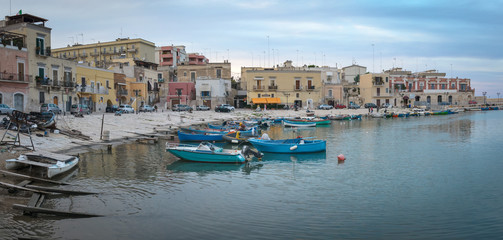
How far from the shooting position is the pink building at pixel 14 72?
37.2 m

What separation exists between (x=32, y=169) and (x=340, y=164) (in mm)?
15433

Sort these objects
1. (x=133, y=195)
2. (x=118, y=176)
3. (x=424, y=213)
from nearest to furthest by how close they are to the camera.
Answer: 1. (x=424, y=213)
2. (x=133, y=195)
3. (x=118, y=176)

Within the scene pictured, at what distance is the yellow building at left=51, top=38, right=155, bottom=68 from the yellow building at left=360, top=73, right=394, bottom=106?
48.8 meters

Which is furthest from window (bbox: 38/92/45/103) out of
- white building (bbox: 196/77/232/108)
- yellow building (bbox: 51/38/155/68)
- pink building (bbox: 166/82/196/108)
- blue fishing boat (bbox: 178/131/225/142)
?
yellow building (bbox: 51/38/155/68)

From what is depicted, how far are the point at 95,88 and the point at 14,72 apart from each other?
45.4 feet

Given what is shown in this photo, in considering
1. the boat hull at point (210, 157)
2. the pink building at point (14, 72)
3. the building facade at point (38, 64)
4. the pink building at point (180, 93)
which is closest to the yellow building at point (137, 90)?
the pink building at point (180, 93)

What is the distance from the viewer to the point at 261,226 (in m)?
11.2

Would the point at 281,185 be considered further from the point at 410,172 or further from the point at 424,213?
the point at 410,172

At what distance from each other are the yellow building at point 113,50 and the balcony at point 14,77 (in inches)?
1632

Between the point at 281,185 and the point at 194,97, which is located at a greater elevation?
the point at 194,97

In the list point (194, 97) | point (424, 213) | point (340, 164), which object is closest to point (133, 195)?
point (424, 213)

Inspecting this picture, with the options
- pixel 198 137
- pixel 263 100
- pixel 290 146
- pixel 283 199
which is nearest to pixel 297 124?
pixel 198 137

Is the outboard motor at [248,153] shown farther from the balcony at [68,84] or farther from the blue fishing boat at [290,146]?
the balcony at [68,84]

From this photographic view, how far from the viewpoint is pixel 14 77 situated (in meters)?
38.2
